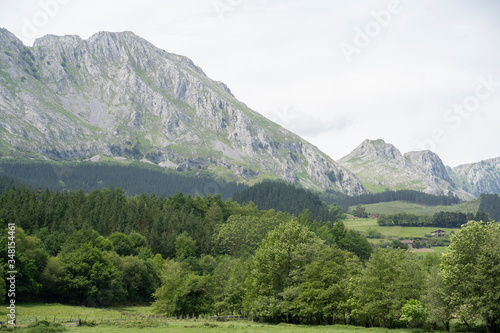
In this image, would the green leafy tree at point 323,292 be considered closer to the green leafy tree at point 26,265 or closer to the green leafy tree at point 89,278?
the green leafy tree at point 89,278

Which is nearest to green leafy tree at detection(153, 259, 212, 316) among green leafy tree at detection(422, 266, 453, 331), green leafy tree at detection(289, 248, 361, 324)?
green leafy tree at detection(289, 248, 361, 324)

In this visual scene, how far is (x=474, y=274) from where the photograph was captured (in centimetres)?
5400

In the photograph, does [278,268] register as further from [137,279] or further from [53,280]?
[53,280]

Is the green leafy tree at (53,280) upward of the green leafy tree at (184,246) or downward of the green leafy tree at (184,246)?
downward

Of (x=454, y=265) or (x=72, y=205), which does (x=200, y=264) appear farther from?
(x=454, y=265)

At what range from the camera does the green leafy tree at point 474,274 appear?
169 feet

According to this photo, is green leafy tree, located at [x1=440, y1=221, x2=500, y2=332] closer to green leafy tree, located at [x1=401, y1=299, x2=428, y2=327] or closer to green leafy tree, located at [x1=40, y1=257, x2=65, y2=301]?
green leafy tree, located at [x1=401, y1=299, x2=428, y2=327]

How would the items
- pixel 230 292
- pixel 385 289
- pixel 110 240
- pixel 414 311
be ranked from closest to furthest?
pixel 414 311 < pixel 385 289 < pixel 230 292 < pixel 110 240

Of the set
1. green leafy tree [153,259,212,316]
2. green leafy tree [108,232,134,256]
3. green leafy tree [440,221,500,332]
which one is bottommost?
green leafy tree [153,259,212,316]

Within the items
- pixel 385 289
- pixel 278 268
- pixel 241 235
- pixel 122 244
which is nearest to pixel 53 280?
pixel 122 244

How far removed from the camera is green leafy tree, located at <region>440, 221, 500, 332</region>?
5166cm

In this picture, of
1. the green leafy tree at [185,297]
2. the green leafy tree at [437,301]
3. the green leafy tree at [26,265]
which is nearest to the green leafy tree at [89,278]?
the green leafy tree at [26,265]

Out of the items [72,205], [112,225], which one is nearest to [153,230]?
[112,225]

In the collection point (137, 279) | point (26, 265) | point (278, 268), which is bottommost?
point (137, 279)
